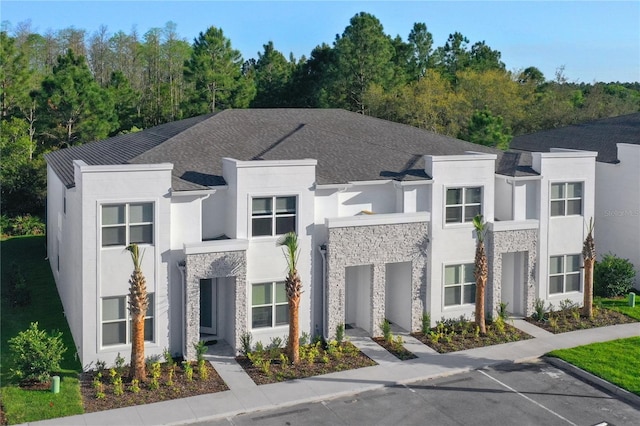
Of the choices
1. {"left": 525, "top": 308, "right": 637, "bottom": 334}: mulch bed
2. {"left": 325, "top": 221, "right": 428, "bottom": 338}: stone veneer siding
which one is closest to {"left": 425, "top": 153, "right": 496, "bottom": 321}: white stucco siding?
{"left": 325, "top": 221, "right": 428, "bottom": 338}: stone veneer siding

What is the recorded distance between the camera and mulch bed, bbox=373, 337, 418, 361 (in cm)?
2253

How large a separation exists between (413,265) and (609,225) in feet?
42.7

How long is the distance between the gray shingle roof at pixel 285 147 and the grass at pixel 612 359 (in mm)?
7091

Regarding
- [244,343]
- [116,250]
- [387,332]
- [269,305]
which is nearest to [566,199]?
[387,332]

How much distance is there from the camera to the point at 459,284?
1016 inches

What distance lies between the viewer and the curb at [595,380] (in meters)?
19.5

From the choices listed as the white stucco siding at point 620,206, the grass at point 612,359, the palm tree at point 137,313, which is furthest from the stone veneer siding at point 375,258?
the white stucco siding at point 620,206

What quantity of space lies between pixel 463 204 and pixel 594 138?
594 inches

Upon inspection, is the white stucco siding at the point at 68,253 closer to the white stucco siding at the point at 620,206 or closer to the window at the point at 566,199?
the window at the point at 566,199

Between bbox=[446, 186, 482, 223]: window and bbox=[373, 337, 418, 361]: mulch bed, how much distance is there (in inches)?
197

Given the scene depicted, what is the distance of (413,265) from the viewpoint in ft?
81.0

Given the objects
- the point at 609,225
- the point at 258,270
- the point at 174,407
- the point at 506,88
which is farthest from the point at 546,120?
the point at 174,407

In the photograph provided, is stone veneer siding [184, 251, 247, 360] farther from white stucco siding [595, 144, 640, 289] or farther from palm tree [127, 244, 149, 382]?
white stucco siding [595, 144, 640, 289]

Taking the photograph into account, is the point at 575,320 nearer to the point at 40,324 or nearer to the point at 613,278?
the point at 613,278
